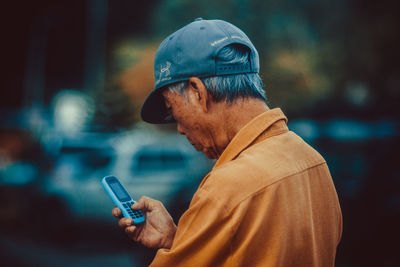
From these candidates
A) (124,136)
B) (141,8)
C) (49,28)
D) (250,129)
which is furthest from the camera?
(49,28)

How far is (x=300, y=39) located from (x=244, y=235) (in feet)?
23.3

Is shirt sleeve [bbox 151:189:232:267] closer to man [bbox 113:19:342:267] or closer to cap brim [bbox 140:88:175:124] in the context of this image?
man [bbox 113:19:342:267]

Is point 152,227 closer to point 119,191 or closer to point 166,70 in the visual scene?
point 119,191

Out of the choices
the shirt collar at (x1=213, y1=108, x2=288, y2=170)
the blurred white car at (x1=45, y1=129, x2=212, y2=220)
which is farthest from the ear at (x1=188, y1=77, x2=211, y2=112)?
the blurred white car at (x1=45, y1=129, x2=212, y2=220)

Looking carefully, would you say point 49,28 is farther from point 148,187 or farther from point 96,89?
point 148,187

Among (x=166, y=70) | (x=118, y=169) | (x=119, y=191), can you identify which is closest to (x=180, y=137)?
(x=118, y=169)

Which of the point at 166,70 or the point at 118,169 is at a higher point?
the point at 166,70

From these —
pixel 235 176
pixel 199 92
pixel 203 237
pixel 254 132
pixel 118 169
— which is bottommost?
pixel 118 169

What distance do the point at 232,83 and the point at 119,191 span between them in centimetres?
78

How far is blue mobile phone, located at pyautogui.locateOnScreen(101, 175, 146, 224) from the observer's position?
159 centimetres

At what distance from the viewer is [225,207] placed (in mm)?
1197

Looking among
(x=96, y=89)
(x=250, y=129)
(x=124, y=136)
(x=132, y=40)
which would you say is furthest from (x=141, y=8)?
(x=250, y=129)

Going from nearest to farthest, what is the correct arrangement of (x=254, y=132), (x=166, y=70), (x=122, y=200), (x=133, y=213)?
1. (x=254, y=132)
2. (x=166, y=70)
3. (x=133, y=213)
4. (x=122, y=200)

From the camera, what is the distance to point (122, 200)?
1.76 m
